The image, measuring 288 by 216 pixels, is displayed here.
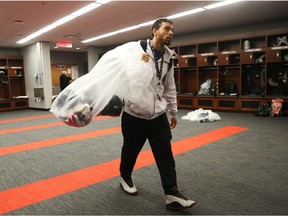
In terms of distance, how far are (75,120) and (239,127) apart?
4145mm

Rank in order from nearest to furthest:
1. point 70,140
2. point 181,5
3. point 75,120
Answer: point 75,120
point 70,140
point 181,5

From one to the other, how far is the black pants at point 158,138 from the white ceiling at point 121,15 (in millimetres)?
3907

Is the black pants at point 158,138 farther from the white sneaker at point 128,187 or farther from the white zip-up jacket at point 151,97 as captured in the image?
the white sneaker at point 128,187

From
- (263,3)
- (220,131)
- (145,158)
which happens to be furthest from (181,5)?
(145,158)

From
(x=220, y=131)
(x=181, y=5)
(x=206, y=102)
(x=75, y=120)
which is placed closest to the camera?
(x=75, y=120)

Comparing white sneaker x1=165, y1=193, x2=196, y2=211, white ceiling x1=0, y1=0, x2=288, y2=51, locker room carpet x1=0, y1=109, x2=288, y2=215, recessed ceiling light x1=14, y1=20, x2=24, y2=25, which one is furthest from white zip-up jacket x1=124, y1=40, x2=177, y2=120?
recessed ceiling light x1=14, y1=20, x2=24, y2=25

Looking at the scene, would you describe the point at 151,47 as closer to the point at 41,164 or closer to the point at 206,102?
the point at 41,164

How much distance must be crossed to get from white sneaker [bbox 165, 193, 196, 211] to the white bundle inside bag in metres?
0.81

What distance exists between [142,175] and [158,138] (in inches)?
34.2

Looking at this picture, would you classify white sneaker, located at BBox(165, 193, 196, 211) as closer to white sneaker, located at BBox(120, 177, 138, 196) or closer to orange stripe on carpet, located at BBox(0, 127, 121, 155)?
white sneaker, located at BBox(120, 177, 138, 196)

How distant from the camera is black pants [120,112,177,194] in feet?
6.19

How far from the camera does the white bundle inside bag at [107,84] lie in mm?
1757

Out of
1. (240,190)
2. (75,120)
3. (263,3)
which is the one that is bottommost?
(240,190)

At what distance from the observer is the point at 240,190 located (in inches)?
87.2
